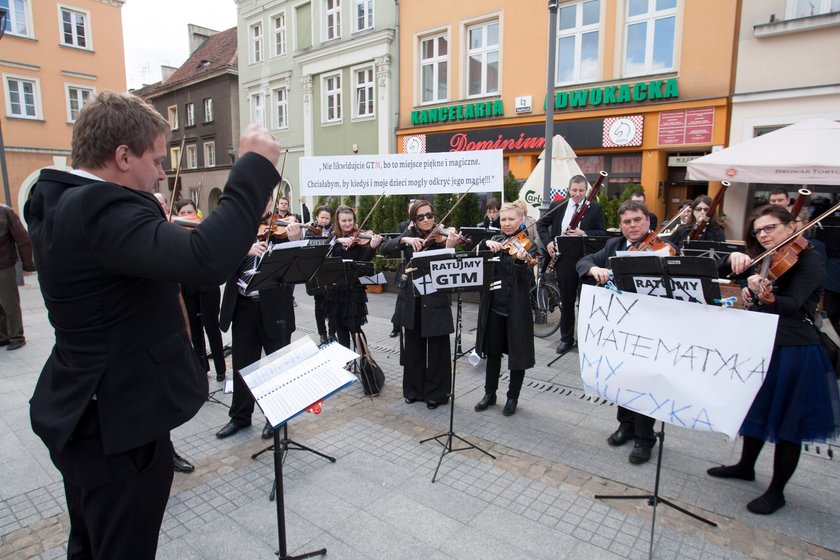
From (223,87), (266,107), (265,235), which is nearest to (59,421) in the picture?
(265,235)

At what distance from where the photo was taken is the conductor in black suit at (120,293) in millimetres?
1426

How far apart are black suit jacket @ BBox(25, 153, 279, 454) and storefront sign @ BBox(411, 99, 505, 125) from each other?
14.3 meters

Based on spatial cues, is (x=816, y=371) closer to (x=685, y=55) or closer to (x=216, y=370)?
(x=216, y=370)

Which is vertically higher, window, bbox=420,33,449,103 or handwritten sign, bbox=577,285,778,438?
window, bbox=420,33,449,103

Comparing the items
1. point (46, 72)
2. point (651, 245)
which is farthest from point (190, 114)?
point (651, 245)

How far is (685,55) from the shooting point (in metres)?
11.5

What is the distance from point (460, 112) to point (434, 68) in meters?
2.02

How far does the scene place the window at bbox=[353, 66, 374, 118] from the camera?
1816 cm

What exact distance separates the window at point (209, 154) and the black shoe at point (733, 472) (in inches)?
1130

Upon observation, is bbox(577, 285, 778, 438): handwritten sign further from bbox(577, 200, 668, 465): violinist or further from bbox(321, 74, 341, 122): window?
bbox(321, 74, 341, 122): window

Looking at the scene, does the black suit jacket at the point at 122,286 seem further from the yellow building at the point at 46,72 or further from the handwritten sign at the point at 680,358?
the yellow building at the point at 46,72

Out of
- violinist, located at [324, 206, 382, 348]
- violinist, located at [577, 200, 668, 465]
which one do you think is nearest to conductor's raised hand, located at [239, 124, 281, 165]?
violinist, located at [577, 200, 668, 465]

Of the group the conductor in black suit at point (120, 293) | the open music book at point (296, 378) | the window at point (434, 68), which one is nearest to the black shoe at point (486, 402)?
the open music book at point (296, 378)

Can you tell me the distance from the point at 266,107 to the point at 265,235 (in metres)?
19.2
